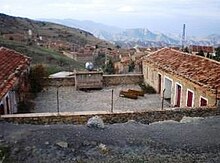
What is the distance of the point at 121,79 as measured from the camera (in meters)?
23.0

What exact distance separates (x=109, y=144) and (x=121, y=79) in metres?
13.6

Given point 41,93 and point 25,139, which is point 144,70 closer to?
point 41,93

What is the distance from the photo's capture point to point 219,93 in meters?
13.9

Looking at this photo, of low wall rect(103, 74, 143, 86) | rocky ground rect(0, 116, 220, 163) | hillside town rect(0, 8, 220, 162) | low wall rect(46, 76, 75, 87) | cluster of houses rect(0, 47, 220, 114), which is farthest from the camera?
low wall rect(103, 74, 143, 86)

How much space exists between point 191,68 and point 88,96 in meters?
6.46

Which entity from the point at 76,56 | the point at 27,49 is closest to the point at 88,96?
the point at 27,49

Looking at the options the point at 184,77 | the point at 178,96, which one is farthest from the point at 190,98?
the point at 178,96

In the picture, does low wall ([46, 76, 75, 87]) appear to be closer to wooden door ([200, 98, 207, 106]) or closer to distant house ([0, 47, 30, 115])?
distant house ([0, 47, 30, 115])

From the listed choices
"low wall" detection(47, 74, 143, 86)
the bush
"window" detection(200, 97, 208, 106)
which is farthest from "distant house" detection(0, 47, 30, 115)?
"window" detection(200, 97, 208, 106)

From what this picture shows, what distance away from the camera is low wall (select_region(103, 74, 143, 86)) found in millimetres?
22641

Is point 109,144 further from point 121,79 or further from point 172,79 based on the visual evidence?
point 121,79

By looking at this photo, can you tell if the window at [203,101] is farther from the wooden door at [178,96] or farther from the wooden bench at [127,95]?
the wooden bench at [127,95]

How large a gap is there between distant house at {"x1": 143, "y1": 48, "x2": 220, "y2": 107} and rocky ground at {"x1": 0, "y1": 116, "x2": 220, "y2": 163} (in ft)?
13.0

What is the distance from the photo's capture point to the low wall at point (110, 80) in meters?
22.0
